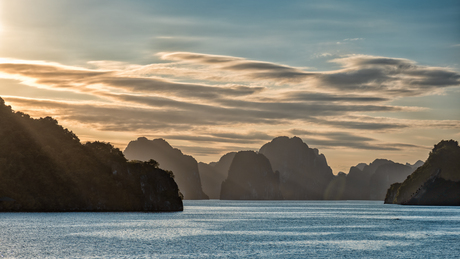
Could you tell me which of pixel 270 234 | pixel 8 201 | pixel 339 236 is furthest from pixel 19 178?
pixel 339 236

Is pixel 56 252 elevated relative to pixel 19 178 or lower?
lower

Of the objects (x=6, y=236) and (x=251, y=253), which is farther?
(x=6, y=236)

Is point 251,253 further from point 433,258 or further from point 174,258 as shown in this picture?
point 433,258

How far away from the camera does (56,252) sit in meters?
75.6

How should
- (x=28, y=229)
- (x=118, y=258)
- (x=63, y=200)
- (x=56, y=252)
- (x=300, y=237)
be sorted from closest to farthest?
(x=118, y=258) → (x=56, y=252) → (x=300, y=237) → (x=28, y=229) → (x=63, y=200)

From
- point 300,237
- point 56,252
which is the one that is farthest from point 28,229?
point 300,237

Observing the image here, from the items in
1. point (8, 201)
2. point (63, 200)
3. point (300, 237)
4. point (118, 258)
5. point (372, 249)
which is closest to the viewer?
point (118, 258)

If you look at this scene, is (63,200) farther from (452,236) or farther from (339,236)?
(452,236)

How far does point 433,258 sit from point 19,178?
526 ft

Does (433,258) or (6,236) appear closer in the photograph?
(433,258)

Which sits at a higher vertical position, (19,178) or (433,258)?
(19,178)

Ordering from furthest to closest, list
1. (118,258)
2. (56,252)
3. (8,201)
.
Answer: (8,201), (56,252), (118,258)

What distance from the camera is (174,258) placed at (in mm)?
71062

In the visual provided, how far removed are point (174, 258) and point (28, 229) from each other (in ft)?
185
